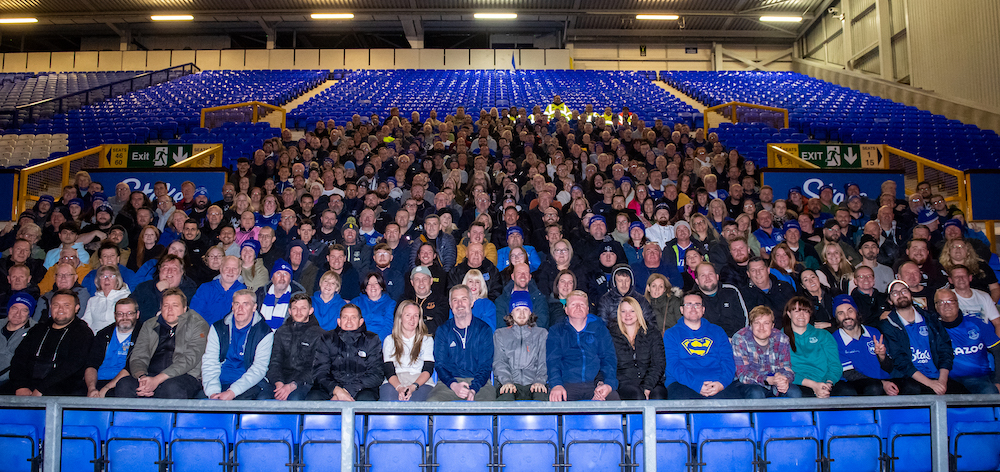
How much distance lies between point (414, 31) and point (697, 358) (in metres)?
26.0

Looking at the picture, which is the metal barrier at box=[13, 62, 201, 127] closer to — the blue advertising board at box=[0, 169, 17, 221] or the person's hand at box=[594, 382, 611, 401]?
the blue advertising board at box=[0, 169, 17, 221]

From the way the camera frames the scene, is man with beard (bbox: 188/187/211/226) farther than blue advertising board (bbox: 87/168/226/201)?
No

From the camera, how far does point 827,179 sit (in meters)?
8.84

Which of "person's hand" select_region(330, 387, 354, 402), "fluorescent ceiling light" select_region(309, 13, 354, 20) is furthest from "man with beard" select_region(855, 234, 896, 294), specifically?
"fluorescent ceiling light" select_region(309, 13, 354, 20)

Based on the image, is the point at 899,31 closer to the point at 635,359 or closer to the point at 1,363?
the point at 635,359

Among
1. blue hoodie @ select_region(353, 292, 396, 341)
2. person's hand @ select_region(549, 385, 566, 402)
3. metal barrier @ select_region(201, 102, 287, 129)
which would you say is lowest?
person's hand @ select_region(549, 385, 566, 402)

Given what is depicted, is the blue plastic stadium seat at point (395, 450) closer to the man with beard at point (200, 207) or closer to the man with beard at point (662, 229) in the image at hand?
the man with beard at point (662, 229)

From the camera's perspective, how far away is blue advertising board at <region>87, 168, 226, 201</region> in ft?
28.6

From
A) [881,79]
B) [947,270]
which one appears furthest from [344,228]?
[881,79]

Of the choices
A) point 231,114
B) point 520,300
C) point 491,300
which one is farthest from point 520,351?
point 231,114

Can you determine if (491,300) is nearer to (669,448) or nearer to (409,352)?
(409,352)

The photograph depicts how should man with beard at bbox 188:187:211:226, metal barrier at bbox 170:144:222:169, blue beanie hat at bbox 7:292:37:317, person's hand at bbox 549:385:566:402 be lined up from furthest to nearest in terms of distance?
metal barrier at bbox 170:144:222:169 → man with beard at bbox 188:187:211:226 → blue beanie hat at bbox 7:292:37:317 → person's hand at bbox 549:385:566:402

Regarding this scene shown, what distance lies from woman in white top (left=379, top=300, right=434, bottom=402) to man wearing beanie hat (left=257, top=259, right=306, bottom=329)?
1126 mm

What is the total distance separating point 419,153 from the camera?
36.4 ft
